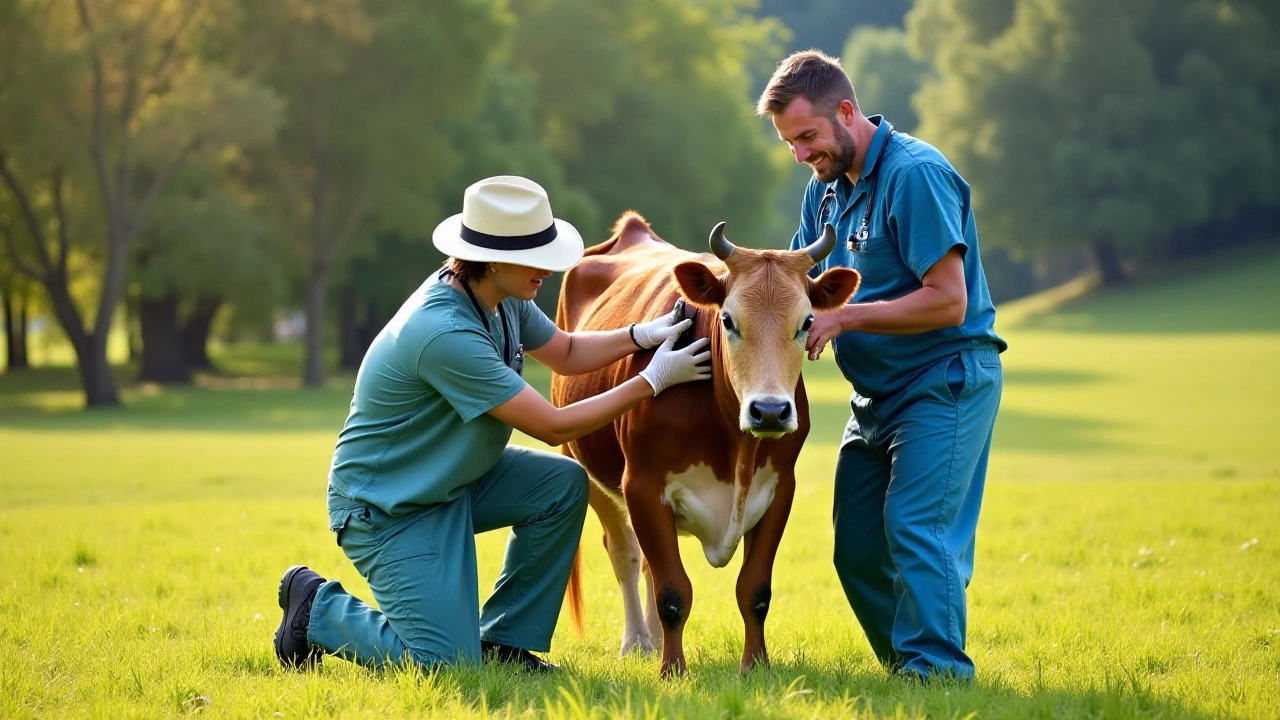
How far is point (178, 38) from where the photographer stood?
2956 cm

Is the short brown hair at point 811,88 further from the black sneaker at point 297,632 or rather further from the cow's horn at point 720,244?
the black sneaker at point 297,632

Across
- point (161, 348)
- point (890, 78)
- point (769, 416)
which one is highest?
point (890, 78)

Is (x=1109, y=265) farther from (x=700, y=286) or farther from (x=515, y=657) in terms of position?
(x=515, y=657)

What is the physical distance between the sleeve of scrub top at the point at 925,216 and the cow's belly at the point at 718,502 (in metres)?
1.21

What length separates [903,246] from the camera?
19.4 ft

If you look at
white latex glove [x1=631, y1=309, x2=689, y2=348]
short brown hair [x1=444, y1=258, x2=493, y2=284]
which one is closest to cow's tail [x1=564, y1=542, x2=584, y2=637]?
white latex glove [x1=631, y1=309, x2=689, y2=348]

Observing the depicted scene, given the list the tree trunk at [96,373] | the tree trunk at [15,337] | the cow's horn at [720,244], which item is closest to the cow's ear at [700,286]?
the cow's horn at [720,244]

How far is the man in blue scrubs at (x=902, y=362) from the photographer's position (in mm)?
5711

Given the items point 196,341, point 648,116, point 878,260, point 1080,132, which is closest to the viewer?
point 878,260

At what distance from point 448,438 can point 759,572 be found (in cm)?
159

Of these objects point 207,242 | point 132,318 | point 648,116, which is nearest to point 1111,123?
point 648,116

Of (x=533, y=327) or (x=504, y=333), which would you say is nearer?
(x=504, y=333)

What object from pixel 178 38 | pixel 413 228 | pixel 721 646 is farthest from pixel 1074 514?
pixel 413 228

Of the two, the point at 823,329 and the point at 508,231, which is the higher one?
the point at 508,231
